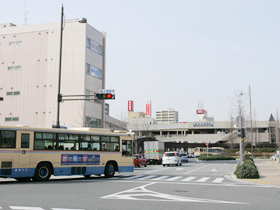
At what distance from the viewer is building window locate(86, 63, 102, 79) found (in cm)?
4664

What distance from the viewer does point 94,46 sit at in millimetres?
48312

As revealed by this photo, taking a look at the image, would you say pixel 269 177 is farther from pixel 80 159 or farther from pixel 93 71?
pixel 93 71

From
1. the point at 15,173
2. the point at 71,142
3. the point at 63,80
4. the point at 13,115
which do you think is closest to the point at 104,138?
the point at 71,142

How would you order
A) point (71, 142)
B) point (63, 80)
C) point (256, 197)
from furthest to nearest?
1. point (63, 80)
2. point (71, 142)
3. point (256, 197)

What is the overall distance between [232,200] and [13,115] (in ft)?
138

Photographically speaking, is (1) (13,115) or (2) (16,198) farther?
(1) (13,115)

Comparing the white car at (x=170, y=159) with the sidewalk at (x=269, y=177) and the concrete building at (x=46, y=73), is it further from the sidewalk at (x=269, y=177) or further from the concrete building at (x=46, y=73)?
the concrete building at (x=46, y=73)

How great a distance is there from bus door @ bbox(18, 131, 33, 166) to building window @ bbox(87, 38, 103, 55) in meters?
31.4

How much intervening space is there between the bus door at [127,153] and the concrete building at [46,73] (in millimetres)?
24038

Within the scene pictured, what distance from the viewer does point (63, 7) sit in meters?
23.8

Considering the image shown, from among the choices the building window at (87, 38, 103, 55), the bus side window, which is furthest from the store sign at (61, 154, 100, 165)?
the building window at (87, 38, 103, 55)

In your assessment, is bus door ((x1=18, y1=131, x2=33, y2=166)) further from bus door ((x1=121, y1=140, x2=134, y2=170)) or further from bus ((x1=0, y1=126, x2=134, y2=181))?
bus door ((x1=121, y1=140, x2=134, y2=170))

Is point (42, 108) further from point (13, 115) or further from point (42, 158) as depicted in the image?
point (42, 158)

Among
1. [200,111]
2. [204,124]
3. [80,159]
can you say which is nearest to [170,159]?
[80,159]
